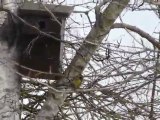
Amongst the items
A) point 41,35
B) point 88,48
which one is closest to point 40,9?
point 41,35

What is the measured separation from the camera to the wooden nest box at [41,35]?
7.72 ft

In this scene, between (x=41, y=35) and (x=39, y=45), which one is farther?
(x=39, y=45)

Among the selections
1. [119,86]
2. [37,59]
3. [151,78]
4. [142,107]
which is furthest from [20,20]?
[142,107]

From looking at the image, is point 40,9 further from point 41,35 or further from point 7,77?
point 7,77

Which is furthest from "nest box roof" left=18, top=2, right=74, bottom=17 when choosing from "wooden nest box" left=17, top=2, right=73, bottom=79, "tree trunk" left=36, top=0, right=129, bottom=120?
"tree trunk" left=36, top=0, right=129, bottom=120

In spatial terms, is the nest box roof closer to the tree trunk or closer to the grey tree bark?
the grey tree bark

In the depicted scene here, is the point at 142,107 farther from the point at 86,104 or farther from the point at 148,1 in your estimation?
the point at 148,1

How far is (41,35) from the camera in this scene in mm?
2377

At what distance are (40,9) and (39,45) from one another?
235 mm

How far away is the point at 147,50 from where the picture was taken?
2275 mm

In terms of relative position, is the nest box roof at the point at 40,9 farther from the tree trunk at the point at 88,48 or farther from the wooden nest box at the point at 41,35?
the tree trunk at the point at 88,48

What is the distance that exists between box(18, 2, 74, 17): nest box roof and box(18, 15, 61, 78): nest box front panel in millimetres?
42

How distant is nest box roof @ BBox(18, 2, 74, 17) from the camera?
2.36 m

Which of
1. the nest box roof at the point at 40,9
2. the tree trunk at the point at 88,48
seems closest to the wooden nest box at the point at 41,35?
the nest box roof at the point at 40,9
